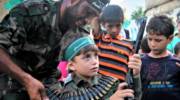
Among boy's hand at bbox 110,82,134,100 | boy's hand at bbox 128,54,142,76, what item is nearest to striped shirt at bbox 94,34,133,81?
boy's hand at bbox 128,54,142,76

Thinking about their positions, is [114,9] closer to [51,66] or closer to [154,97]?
[154,97]

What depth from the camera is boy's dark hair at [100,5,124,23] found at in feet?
13.7

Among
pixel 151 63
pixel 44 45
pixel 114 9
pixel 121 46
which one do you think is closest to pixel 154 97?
pixel 151 63

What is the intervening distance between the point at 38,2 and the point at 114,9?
6.11 feet

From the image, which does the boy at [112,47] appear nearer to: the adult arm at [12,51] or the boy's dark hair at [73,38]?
the boy's dark hair at [73,38]

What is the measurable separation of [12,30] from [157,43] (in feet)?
5.60

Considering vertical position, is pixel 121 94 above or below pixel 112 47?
above

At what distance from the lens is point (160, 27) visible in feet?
13.2

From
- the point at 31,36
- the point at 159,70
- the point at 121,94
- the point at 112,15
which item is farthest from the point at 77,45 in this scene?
the point at 112,15

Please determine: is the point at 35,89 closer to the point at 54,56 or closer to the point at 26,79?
the point at 26,79

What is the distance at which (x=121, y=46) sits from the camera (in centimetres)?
411

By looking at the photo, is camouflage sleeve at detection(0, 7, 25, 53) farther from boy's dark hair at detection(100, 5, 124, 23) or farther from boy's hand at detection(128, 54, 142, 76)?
boy's dark hair at detection(100, 5, 124, 23)

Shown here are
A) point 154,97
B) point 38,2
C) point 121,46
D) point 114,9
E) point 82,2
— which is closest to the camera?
point 82,2

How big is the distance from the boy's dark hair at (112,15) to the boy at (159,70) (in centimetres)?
35
